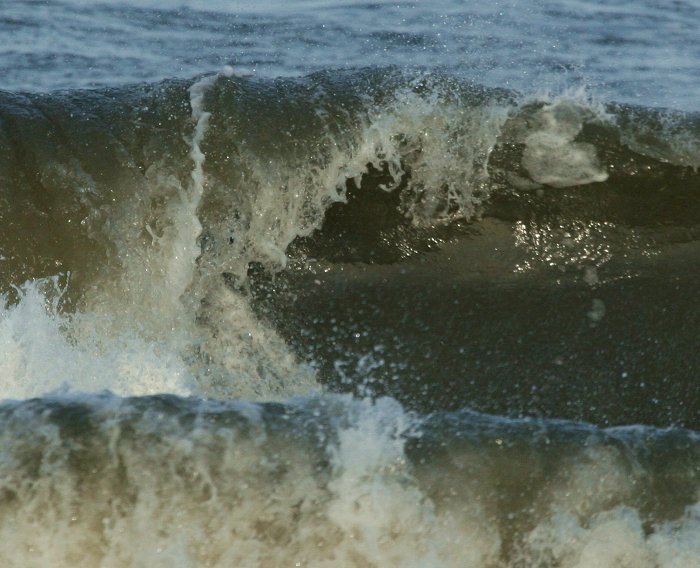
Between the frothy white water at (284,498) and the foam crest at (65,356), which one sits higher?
the frothy white water at (284,498)

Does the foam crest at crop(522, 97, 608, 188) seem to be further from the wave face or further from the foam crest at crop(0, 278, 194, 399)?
the foam crest at crop(0, 278, 194, 399)

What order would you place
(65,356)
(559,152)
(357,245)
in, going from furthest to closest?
(559,152)
(357,245)
(65,356)

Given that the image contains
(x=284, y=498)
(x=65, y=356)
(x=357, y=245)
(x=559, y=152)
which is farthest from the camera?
(x=559, y=152)

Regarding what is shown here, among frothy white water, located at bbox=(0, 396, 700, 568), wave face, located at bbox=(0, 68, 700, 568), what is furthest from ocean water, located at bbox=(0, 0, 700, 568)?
frothy white water, located at bbox=(0, 396, 700, 568)

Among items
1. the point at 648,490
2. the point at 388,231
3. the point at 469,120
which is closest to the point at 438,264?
the point at 388,231

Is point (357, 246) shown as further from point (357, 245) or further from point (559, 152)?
point (559, 152)

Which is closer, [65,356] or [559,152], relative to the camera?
[65,356]

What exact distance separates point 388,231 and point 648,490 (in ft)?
5.54

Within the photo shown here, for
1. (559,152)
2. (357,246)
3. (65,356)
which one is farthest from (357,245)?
(65,356)

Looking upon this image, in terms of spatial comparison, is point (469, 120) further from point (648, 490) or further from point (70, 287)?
point (648, 490)

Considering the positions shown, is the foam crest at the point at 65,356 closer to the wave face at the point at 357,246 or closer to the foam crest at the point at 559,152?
the wave face at the point at 357,246

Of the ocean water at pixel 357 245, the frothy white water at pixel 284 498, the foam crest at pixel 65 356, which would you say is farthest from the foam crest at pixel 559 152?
the frothy white water at pixel 284 498

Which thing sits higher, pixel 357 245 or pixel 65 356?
pixel 357 245

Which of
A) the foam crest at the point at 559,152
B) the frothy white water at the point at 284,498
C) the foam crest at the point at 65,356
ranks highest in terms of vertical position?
the foam crest at the point at 559,152
